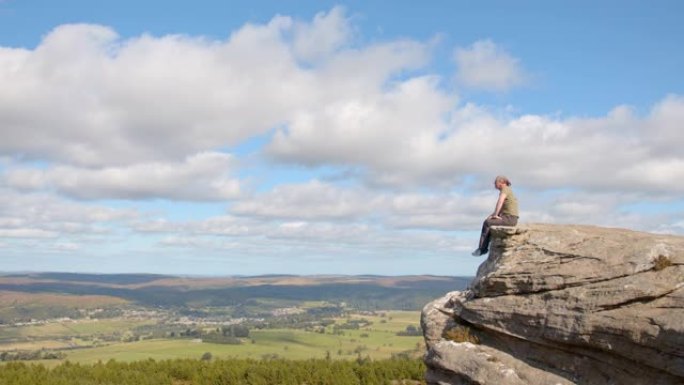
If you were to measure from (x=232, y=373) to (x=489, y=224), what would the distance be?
109 ft

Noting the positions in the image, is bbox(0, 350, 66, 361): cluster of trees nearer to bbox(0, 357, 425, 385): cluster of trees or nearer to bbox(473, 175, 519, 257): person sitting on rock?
bbox(0, 357, 425, 385): cluster of trees

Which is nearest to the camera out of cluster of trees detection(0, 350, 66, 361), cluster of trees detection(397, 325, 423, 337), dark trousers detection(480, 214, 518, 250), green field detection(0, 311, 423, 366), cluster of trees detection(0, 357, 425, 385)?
dark trousers detection(480, 214, 518, 250)

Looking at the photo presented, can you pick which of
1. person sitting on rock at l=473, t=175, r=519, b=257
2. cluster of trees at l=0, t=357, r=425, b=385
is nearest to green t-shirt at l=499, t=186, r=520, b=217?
person sitting on rock at l=473, t=175, r=519, b=257

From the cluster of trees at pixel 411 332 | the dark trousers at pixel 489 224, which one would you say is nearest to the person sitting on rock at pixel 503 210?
the dark trousers at pixel 489 224

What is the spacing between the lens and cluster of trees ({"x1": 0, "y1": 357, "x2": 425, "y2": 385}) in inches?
1746

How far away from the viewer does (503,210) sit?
67.1ft

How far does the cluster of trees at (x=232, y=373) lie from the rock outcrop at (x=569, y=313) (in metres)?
27.8

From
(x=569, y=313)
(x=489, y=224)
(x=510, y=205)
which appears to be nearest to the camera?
(x=569, y=313)

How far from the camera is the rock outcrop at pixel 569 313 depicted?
15.7 metres

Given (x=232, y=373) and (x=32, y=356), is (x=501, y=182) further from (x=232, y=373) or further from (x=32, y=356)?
(x=32, y=356)

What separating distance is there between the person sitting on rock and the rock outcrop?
51cm

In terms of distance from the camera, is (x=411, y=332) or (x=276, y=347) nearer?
(x=276, y=347)

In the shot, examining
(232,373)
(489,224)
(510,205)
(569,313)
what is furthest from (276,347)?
(569,313)

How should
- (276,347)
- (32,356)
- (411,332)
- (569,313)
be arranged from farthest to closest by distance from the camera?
(411,332)
(276,347)
(32,356)
(569,313)
